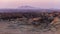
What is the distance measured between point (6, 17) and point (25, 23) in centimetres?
17

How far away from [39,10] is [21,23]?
0.19 m

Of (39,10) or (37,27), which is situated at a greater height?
(39,10)

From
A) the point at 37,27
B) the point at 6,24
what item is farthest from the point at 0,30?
the point at 37,27

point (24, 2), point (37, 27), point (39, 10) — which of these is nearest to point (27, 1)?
point (24, 2)

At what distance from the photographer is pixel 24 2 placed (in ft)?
2.60

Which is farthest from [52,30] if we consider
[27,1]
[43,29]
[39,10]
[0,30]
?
[0,30]

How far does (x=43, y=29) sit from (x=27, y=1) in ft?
0.93

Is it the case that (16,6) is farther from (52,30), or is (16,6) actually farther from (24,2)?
(52,30)

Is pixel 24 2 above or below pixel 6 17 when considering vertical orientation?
above

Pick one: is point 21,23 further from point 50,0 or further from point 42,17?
point 50,0

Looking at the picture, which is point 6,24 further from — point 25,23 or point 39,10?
point 39,10

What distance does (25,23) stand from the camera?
2.49 ft

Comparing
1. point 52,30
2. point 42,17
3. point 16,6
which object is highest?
point 16,6

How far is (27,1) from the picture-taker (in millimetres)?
791
